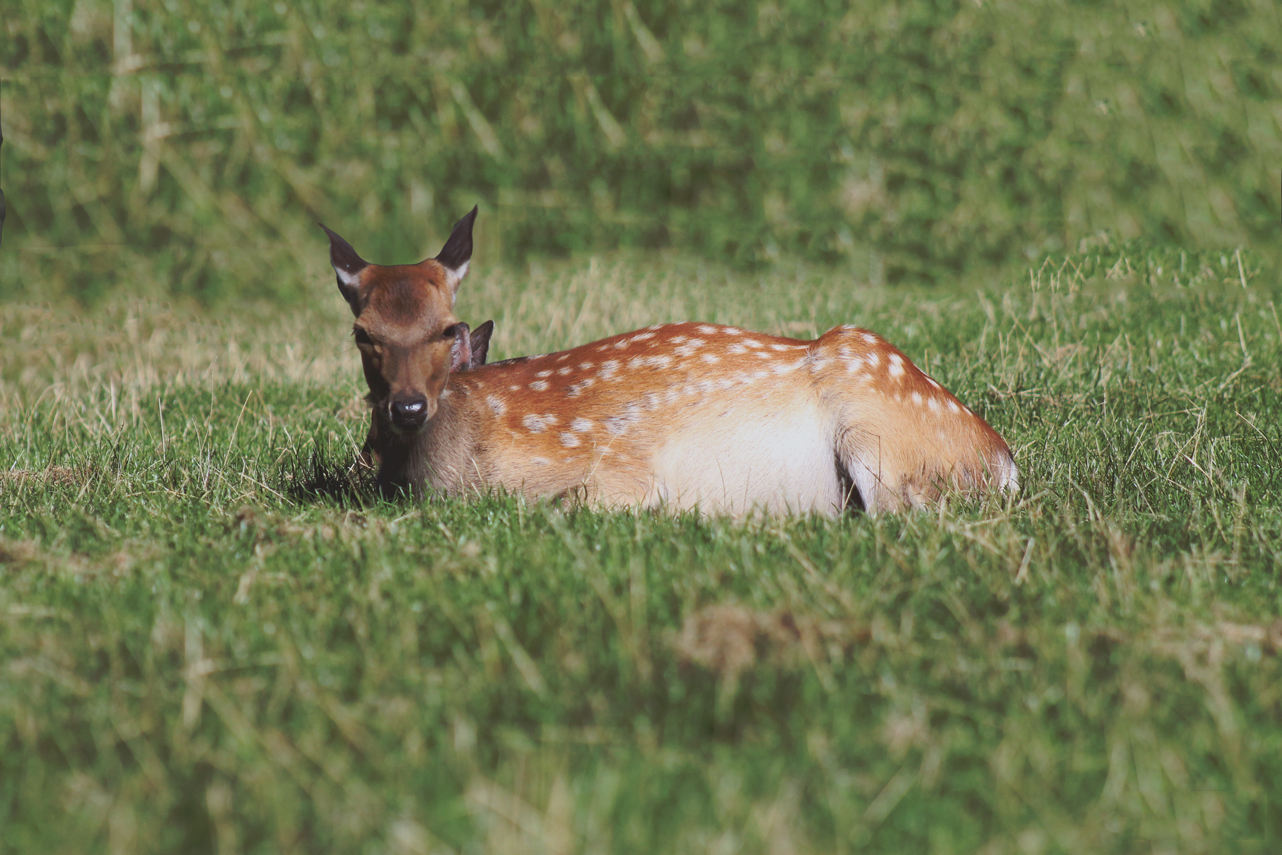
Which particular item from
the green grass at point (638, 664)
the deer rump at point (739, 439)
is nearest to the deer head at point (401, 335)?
the deer rump at point (739, 439)

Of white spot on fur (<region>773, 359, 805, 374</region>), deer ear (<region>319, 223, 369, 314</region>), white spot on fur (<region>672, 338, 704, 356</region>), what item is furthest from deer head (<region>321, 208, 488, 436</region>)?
white spot on fur (<region>773, 359, 805, 374</region>)

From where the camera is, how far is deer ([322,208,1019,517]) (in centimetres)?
421

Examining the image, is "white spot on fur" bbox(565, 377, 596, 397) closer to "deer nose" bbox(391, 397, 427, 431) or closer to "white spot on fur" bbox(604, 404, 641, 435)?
"white spot on fur" bbox(604, 404, 641, 435)

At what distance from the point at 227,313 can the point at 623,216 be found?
137 inches

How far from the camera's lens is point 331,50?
10.6 meters

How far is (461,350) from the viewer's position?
4.73 m

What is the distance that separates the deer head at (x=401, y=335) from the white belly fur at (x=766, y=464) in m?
0.87

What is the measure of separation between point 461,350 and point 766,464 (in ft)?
4.13

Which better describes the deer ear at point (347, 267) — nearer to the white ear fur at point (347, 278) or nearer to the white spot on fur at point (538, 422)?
the white ear fur at point (347, 278)

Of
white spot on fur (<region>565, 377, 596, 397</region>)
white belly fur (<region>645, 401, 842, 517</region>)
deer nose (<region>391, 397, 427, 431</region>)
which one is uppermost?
deer nose (<region>391, 397, 427, 431</region>)

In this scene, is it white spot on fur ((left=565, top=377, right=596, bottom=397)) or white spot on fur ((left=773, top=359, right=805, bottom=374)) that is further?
white spot on fur ((left=565, top=377, right=596, bottom=397))

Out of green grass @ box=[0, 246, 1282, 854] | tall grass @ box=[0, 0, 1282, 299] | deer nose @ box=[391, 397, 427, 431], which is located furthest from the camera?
tall grass @ box=[0, 0, 1282, 299]

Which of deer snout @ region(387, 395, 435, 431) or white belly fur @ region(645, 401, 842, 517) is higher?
deer snout @ region(387, 395, 435, 431)

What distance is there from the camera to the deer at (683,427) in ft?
13.8
